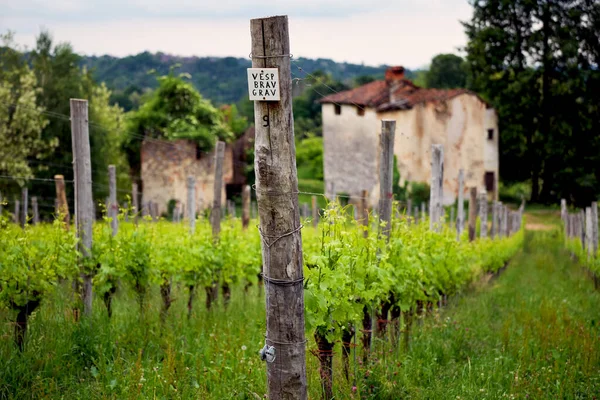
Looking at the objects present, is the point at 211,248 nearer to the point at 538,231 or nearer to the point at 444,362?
the point at 444,362

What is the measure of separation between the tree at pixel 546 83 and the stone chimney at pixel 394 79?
6.15 meters

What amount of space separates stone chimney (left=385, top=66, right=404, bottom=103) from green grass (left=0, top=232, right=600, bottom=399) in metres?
29.9

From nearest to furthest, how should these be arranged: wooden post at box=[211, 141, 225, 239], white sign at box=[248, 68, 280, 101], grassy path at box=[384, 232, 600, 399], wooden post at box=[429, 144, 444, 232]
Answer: white sign at box=[248, 68, 280, 101] → grassy path at box=[384, 232, 600, 399] → wooden post at box=[211, 141, 225, 239] → wooden post at box=[429, 144, 444, 232]

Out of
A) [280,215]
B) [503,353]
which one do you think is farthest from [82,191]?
[503,353]

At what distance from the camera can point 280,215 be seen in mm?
4914

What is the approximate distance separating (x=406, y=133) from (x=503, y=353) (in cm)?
2981

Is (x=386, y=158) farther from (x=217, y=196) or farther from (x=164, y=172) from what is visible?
(x=164, y=172)

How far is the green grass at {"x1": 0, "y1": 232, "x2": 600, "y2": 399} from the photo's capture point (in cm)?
631

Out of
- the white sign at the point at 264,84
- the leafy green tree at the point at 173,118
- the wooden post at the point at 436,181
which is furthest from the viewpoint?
the leafy green tree at the point at 173,118

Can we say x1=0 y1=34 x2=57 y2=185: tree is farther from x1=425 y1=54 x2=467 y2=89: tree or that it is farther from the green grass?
x1=425 y1=54 x2=467 y2=89: tree

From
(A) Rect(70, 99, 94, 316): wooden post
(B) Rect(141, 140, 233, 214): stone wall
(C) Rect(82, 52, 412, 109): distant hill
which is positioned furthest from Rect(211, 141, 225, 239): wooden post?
(C) Rect(82, 52, 412, 109): distant hill

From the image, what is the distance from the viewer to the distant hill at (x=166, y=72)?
55.2 m

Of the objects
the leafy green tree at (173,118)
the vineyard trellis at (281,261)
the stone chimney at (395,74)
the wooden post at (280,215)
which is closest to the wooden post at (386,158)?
the vineyard trellis at (281,261)

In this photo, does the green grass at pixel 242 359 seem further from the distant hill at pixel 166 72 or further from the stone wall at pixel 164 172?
the distant hill at pixel 166 72
